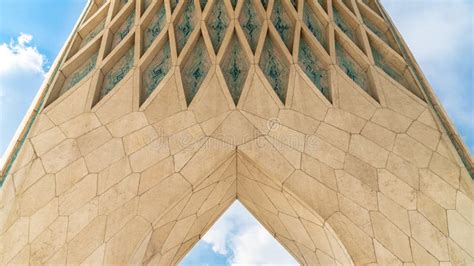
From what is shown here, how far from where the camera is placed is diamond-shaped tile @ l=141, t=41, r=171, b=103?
6.48 meters

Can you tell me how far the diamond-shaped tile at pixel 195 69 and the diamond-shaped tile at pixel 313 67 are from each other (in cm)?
157

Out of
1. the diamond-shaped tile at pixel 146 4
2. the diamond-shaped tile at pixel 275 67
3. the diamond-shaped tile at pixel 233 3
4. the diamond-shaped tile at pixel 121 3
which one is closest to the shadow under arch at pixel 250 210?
the diamond-shaped tile at pixel 275 67

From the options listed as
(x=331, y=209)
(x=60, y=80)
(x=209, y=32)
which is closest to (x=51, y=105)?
(x=60, y=80)

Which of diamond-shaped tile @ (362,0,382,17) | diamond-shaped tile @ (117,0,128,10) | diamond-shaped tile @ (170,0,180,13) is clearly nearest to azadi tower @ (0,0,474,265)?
diamond-shaped tile @ (170,0,180,13)

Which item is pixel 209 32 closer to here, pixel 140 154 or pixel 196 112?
pixel 196 112

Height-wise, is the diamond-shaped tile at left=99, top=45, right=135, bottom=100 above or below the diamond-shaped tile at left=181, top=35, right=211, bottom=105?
above

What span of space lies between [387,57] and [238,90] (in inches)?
105

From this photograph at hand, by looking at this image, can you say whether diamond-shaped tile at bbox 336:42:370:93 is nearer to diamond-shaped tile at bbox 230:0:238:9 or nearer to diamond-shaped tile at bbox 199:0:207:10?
diamond-shaped tile at bbox 230:0:238:9

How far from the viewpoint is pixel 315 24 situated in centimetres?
726

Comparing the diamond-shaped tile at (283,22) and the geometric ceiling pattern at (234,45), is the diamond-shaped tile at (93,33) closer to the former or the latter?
the geometric ceiling pattern at (234,45)

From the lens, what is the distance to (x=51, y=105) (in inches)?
241

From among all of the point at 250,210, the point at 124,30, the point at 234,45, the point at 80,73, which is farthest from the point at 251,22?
the point at 250,210

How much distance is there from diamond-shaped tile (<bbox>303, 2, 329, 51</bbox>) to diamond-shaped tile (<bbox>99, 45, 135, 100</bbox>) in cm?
311

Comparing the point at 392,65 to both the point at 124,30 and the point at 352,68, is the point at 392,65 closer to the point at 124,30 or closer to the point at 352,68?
the point at 352,68
